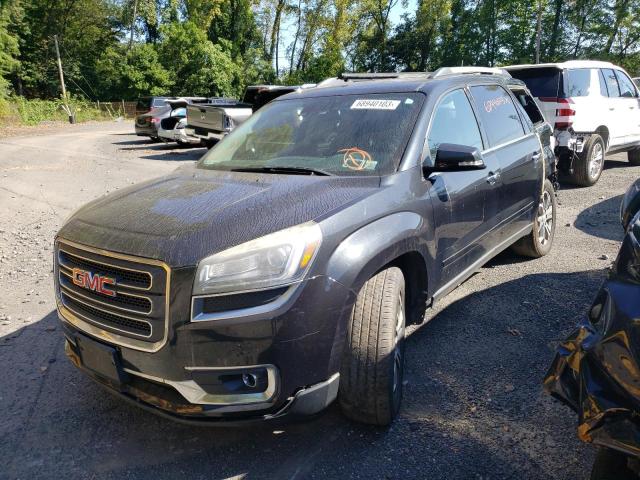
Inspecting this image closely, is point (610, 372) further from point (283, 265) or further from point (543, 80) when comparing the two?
point (543, 80)

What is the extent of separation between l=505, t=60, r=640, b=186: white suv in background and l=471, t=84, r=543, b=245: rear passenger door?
12.3 ft

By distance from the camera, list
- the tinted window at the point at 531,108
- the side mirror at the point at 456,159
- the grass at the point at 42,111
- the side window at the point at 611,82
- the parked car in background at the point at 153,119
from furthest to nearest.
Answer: the grass at the point at 42,111 → the parked car in background at the point at 153,119 → the side window at the point at 611,82 → the tinted window at the point at 531,108 → the side mirror at the point at 456,159

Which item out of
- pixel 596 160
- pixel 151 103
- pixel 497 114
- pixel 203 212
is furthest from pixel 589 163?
pixel 151 103

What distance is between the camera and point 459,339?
3488 millimetres

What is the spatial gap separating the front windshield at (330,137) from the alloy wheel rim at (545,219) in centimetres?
237

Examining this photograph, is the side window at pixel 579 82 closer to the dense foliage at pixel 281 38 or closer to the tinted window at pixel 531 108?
the tinted window at pixel 531 108

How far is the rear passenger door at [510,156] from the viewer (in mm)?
3832

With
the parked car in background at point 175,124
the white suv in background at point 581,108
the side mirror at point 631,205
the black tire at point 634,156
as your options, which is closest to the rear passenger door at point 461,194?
the side mirror at point 631,205

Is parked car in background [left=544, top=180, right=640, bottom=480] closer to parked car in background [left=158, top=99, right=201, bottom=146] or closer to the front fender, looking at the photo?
the front fender

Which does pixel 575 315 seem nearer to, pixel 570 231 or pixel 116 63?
pixel 570 231

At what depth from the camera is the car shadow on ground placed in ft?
7.68

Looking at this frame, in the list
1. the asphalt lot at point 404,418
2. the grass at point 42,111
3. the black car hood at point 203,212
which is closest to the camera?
the black car hood at point 203,212

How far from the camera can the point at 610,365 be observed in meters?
1.64

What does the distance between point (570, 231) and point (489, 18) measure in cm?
4103
